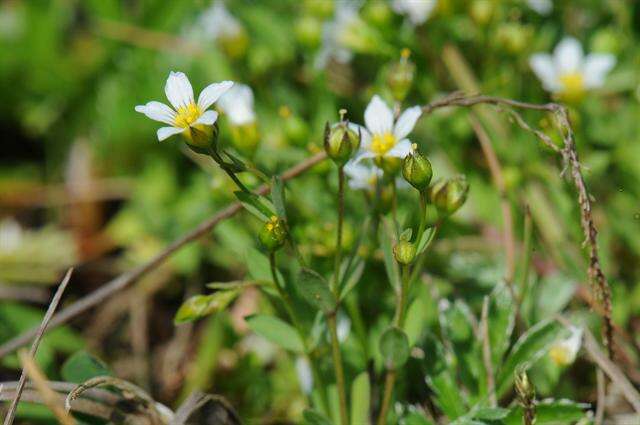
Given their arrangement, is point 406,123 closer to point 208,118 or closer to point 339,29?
point 208,118

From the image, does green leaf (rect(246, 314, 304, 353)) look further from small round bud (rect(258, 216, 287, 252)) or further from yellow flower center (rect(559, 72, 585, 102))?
yellow flower center (rect(559, 72, 585, 102))

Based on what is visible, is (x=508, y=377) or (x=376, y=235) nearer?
(x=508, y=377)

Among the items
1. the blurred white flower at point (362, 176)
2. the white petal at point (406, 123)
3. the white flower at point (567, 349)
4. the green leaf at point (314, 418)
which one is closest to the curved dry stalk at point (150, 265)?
the blurred white flower at point (362, 176)

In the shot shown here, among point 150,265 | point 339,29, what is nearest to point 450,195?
point 150,265

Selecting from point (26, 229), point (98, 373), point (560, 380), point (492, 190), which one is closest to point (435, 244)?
point (492, 190)

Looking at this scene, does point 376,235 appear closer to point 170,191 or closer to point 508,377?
point 508,377

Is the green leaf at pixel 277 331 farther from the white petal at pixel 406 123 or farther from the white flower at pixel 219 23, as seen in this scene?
the white flower at pixel 219 23
